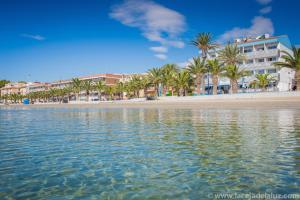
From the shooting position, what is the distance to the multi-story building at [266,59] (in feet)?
209

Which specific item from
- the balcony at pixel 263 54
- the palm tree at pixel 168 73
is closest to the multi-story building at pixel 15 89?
the palm tree at pixel 168 73

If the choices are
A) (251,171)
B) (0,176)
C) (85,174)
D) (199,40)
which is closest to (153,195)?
(85,174)

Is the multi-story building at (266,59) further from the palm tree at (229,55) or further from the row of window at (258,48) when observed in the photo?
the palm tree at (229,55)

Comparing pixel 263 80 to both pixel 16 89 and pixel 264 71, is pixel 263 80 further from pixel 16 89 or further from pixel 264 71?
pixel 16 89

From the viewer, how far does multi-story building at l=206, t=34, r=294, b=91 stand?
2507 inches

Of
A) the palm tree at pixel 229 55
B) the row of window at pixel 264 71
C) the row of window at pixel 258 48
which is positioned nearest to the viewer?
the palm tree at pixel 229 55

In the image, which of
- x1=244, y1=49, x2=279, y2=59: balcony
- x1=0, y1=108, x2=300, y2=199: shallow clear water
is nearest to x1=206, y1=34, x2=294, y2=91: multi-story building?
x1=244, y1=49, x2=279, y2=59: balcony

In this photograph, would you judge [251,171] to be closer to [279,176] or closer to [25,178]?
[279,176]

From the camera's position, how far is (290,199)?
14.8 feet

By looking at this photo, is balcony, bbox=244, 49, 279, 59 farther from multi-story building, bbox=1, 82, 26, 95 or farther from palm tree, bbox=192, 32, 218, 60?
multi-story building, bbox=1, 82, 26, 95

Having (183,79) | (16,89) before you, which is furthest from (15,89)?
(183,79)

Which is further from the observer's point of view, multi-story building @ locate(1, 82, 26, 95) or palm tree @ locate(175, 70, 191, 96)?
multi-story building @ locate(1, 82, 26, 95)

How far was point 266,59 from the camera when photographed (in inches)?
2640

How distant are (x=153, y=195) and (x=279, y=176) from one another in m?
2.79
